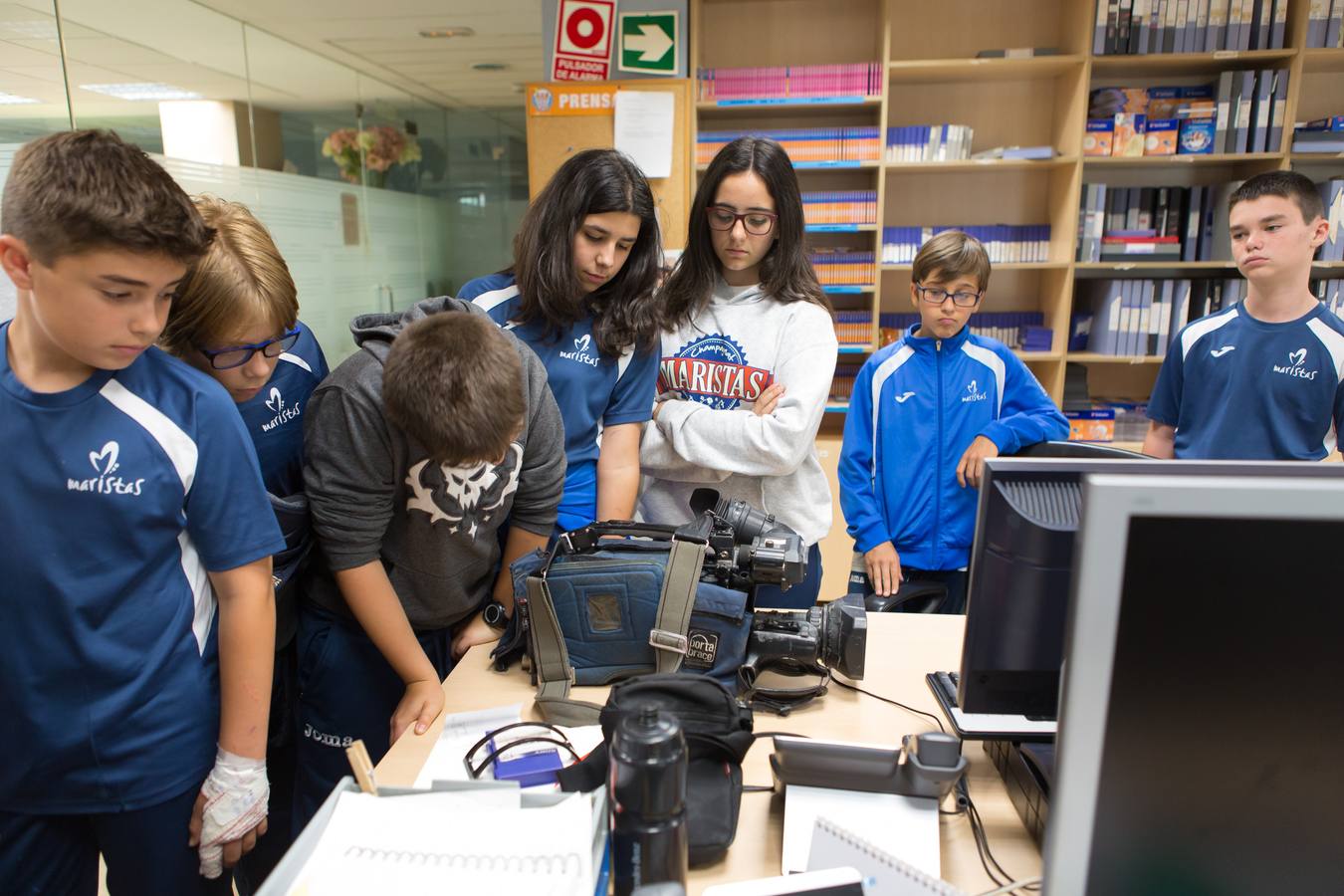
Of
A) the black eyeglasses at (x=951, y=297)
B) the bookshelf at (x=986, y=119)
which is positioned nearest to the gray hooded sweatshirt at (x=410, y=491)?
the black eyeglasses at (x=951, y=297)

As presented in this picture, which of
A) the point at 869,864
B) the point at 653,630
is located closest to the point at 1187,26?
the point at 653,630

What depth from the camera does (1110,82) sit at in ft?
11.9

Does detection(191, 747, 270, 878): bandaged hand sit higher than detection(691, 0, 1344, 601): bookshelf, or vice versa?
detection(691, 0, 1344, 601): bookshelf

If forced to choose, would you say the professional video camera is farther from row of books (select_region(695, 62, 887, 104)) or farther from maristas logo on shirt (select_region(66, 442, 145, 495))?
row of books (select_region(695, 62, 887, 104))

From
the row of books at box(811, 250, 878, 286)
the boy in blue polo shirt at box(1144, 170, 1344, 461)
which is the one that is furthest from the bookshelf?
the boy in blue polo shirt at box(1144, 170, 1344, 461)

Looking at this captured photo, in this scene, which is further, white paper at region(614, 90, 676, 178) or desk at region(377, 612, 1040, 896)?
white paper at region(614, 90, 676, 178)

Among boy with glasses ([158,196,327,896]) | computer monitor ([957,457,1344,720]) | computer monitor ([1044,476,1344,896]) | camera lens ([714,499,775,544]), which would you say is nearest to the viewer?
computer monitor ([1044,476,1344,896])

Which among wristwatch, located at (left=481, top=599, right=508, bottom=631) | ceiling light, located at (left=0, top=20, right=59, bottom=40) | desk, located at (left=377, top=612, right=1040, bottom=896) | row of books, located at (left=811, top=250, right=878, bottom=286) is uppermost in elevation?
ceiling light, located at (left=0, top=20, right=59, bottom=40)

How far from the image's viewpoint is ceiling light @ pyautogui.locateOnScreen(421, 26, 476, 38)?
456 centimetres

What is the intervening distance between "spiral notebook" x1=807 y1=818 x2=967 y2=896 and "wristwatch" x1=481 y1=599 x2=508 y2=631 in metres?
0.76

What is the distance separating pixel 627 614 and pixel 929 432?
129cm

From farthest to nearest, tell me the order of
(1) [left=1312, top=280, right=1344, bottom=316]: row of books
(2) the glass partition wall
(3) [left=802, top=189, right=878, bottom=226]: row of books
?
(3) [left=802, top=189, right=878, bottom=226]: row of books → (1) [left=1312, top=280, right=1344, bottom=316]: row of books → (2) the glass partition wall

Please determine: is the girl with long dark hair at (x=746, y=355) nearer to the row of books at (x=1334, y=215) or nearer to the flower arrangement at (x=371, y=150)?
the row of books at (x=1334, y=215)

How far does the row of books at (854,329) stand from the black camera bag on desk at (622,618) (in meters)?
2.66
